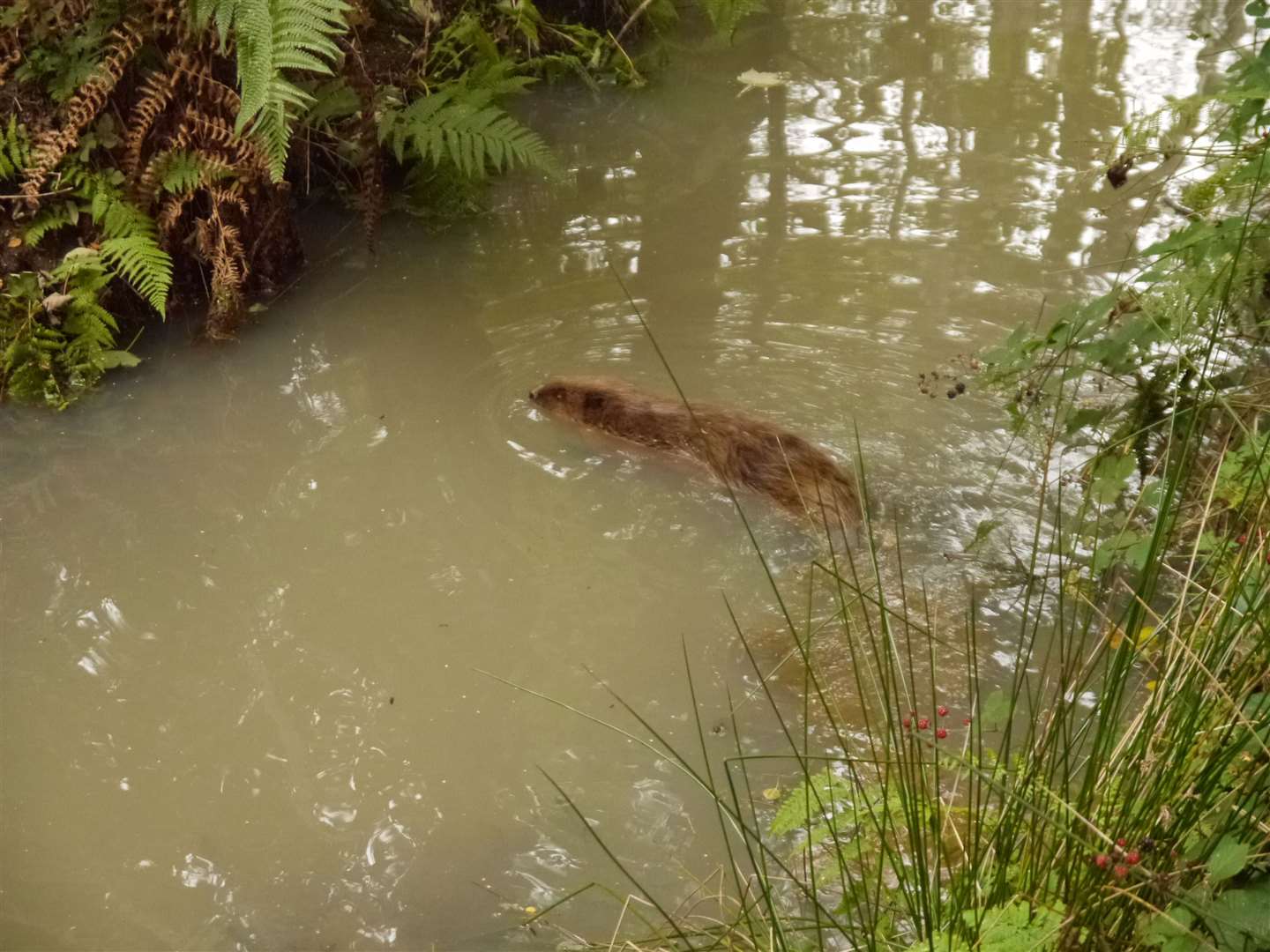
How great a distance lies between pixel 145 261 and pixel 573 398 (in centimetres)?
162

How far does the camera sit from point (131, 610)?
3.43 meters

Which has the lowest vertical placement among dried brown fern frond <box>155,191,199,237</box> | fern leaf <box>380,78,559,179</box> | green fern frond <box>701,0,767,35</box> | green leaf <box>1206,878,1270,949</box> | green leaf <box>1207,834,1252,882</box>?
green leaf <box>1206,878,1270,949</box>

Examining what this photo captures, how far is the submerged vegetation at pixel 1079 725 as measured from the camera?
1.72 m

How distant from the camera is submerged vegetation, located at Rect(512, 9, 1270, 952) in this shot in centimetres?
172

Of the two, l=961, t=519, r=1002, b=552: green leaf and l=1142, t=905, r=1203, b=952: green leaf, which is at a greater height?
l=1142, t=905, r=1203, b=952: green leaf

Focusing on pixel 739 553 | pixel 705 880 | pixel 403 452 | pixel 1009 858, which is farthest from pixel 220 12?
pixel 1009 858

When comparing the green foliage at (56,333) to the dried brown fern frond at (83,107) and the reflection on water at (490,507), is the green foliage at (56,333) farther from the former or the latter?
the dried brown fern frond at (83,107)

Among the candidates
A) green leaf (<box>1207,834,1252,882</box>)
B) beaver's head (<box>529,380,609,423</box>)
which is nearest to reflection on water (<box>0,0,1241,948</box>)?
beaver's head (<box>529,380,609,423</box>)

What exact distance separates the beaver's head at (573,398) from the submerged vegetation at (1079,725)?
40.3 inches

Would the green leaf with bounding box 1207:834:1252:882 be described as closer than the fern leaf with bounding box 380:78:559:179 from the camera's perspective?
Yes

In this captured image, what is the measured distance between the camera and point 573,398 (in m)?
4.07

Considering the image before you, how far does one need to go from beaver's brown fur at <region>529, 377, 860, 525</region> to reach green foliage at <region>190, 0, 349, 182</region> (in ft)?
4.24

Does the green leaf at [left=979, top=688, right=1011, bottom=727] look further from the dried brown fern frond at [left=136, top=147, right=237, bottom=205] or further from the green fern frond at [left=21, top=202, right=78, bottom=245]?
the green fern frond at [left=21, top=202, right=78, bottom=245]

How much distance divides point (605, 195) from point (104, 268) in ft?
6.82
